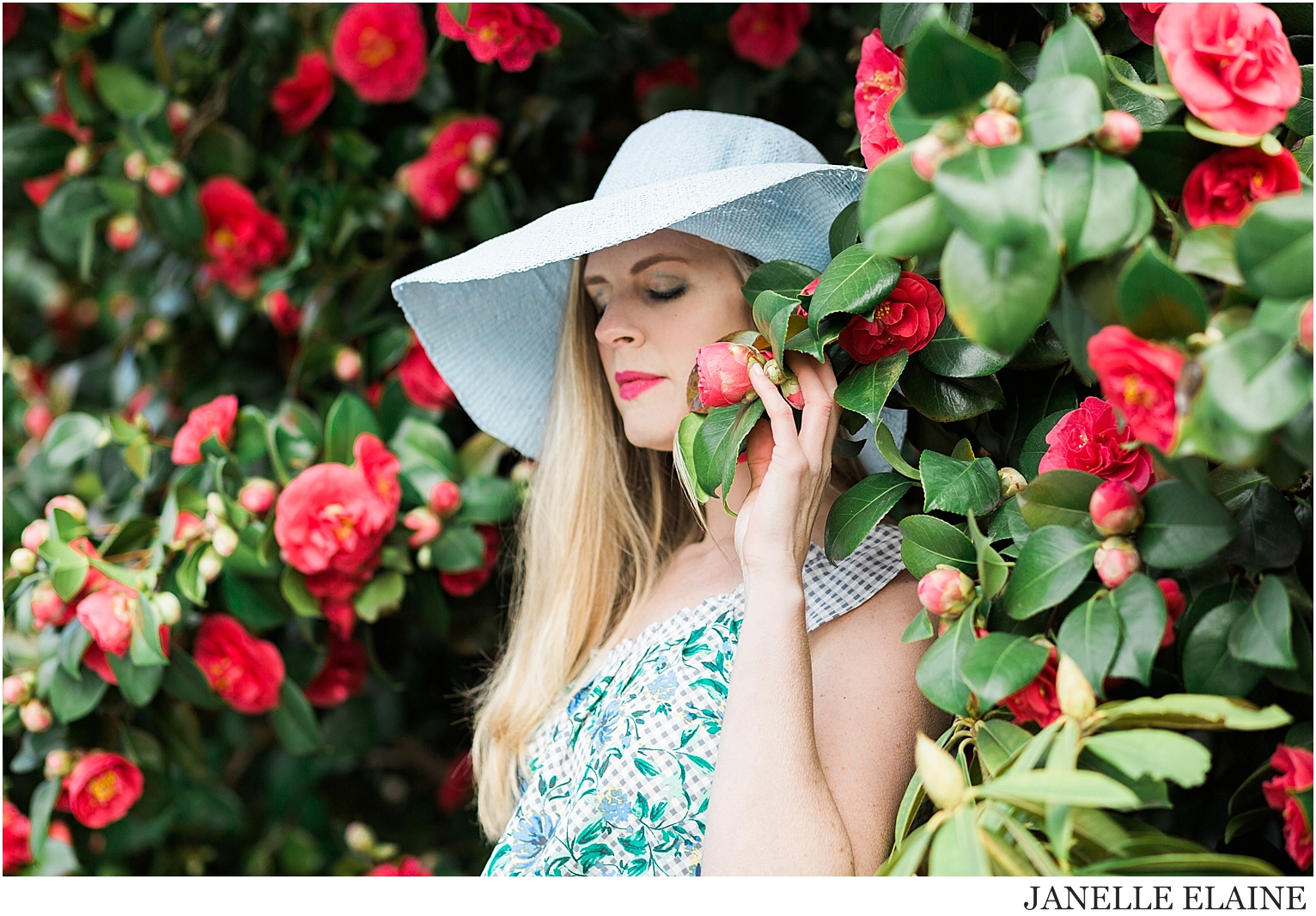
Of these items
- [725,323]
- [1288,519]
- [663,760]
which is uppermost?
[1288,519]

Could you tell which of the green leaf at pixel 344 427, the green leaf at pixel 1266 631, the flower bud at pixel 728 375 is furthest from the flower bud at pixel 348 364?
the green leaf at pixel 1266 631

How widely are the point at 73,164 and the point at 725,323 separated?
1273 mm

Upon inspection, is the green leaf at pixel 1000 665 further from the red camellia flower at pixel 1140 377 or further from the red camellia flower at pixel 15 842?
the red camellia flower at pixel 15 842

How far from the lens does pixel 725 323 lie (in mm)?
1198

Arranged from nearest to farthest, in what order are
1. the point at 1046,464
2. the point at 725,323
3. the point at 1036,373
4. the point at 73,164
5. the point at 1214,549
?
the point at 1214,549
the point at 1046,464
the point at 1036,373
the point at 725,323
the point at 73,164

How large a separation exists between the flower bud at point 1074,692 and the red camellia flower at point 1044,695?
0.25ft

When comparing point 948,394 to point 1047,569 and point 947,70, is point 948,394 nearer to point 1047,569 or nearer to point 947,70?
→ point 1047,569

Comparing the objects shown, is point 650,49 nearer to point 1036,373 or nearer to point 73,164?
point 73,164

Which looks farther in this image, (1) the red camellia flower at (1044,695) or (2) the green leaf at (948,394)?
(2) the green leaf at (948,394)

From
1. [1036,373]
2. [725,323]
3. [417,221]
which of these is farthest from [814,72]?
[1036,373]

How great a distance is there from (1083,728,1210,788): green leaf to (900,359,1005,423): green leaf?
0.37 meters

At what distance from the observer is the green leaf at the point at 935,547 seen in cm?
85

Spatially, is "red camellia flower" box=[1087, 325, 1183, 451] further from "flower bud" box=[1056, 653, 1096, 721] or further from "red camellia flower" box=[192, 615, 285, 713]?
"red camellia flower" box=[192, 615, 285, 713]

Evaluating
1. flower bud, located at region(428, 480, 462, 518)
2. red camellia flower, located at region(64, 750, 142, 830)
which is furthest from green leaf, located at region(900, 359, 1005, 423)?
red camellia flower, located at region(64, 750, 142, 830)
